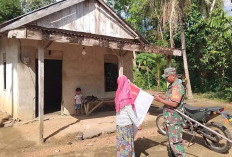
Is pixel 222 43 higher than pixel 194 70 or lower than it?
higher

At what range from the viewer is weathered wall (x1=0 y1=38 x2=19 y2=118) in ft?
23.3

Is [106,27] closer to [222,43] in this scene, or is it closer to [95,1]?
[95,1]

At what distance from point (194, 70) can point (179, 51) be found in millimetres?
8261

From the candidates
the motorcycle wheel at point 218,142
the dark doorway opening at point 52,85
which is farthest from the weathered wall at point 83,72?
the motorcycle wheel at point 218,142

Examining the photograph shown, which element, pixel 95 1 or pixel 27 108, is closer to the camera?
pixel 27 108

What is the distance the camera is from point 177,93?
3.45 m

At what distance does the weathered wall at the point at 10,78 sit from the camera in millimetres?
7098

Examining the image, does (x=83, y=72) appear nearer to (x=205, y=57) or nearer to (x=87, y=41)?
(x=87, y=41)

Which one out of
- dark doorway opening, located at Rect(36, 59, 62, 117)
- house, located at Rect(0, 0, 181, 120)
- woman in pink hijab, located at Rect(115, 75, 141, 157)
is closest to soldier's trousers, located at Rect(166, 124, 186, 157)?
woman in pink hijab, located at Rect(115, 75, 141, 157)

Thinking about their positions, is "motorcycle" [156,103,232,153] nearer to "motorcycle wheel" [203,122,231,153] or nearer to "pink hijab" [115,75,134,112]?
"motorcycle wheel" [203,122,231,153]

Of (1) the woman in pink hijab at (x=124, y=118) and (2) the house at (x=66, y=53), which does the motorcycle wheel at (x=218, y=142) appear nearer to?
(1) the woman in pink hijab at (x=124, y=118)

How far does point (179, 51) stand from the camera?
8789mm

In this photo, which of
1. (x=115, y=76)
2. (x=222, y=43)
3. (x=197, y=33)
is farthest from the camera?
(x=197, y=33)

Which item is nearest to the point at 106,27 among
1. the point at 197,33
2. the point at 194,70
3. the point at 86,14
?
the point at 86,14
